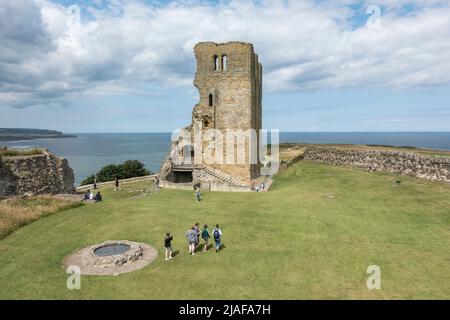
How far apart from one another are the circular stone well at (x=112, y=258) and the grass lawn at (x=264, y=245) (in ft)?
1.54

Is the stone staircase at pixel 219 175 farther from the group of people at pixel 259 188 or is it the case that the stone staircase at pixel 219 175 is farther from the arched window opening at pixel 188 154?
the arched window opening at pixel 188 154

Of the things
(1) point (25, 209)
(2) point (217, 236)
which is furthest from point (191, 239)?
(1) point (25, 209)

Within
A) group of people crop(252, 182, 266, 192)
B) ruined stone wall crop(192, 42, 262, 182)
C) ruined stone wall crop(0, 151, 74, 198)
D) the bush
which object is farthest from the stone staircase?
the bush

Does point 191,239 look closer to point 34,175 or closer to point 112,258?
point 112,258

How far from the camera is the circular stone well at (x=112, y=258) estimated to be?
13430 millimetres

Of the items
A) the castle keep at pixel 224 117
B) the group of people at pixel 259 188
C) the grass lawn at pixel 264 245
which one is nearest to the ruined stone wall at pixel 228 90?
the castle keep at pixel 224 117

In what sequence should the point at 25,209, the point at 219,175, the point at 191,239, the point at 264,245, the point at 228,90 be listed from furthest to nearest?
the point at 228,90, the point at 219,175, the point at 25,209, the point at 264,245, the point at 191,239

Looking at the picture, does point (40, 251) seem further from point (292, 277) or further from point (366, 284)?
point (366, 284)

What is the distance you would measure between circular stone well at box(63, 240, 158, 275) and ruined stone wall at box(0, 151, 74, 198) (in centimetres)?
1037

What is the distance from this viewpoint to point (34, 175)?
23.8 metres

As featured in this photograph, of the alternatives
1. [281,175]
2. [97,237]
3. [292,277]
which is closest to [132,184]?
[281,175]

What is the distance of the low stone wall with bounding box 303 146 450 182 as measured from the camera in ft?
89.2

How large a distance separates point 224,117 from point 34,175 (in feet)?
53.0
